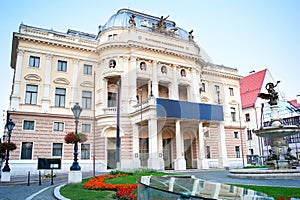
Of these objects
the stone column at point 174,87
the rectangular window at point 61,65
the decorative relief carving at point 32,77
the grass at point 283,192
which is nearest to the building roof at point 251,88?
the stone column at point 174,87

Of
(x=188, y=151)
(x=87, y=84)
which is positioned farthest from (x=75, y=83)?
(x=188, y=151)

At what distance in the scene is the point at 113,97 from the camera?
32562 millimetres

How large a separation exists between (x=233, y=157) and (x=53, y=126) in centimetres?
2642

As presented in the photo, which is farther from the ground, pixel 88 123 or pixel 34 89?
pixel 34 89

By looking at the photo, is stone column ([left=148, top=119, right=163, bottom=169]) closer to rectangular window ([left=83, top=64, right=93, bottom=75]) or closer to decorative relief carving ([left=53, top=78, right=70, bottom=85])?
rectangular window ([left=83, top=64, right=93, bottom=75])

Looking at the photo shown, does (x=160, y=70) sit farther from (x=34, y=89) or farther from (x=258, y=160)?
A: (x=258, y=160)

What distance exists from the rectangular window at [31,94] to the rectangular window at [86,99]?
5.29 meters

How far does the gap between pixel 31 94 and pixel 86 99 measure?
19.9ft

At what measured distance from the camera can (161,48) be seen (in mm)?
32969

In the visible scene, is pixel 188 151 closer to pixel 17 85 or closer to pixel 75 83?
pixel 75 83

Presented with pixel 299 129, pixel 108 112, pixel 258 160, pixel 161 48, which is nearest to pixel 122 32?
pixel 161 48

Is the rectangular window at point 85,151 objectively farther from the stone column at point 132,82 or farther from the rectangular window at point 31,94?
the rectangular window at point 31,94

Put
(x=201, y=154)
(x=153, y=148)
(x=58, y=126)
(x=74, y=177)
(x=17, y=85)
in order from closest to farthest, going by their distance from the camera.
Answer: (x=74, y=177) < (x=153, y=148) < (x=17, y=85) < (x=58, y=126) < (x=201, y=154)

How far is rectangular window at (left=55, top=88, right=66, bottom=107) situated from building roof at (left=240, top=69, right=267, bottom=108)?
35698 millimetres
